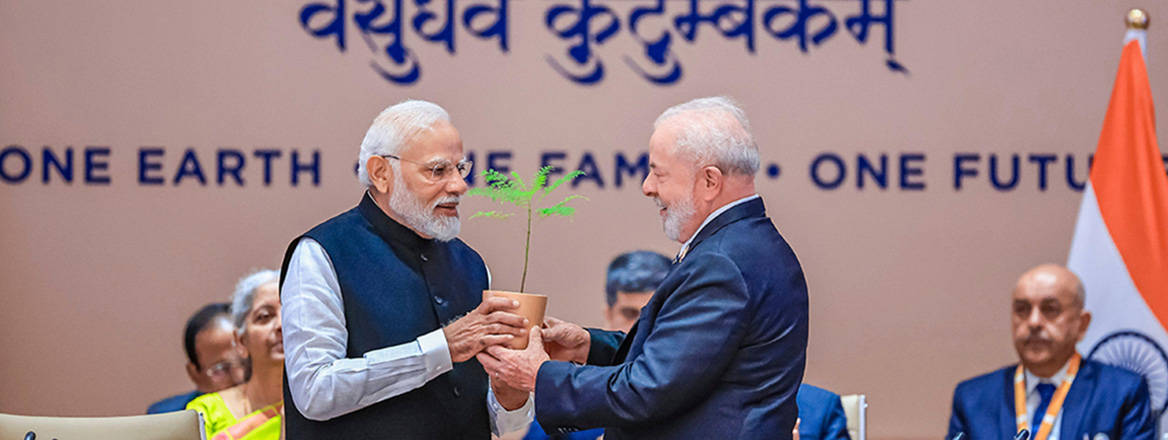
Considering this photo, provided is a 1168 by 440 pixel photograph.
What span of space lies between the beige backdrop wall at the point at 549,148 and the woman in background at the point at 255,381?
1.19 m

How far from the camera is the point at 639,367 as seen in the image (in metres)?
2.44

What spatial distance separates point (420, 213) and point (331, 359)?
371 millimetres

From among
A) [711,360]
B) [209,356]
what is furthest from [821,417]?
[209,356]

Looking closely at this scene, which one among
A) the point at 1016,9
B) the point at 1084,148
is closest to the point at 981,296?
the point at 1084,148

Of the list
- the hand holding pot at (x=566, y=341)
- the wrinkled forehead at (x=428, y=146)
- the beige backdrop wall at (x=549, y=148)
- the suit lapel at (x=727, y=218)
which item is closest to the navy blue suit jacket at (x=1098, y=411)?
the beige backdrop wall at (x=549, y=148)

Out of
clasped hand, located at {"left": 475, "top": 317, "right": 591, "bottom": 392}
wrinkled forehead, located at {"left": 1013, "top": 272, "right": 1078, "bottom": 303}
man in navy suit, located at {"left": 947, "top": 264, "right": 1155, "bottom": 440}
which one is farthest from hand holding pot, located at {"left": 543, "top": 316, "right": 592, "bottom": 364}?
wrinkled forehead, located at {"left": 1013, "top": 272, "right": 1078, "bottom": 303}

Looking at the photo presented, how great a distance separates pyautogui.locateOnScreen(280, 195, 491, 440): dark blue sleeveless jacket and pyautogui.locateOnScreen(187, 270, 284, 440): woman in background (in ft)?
3.86

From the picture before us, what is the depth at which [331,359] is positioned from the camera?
8.48 ft

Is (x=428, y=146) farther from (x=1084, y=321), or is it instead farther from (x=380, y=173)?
(x=1084, y=321)

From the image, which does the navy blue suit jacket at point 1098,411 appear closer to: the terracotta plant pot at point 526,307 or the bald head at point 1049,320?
the bald head at point 1049,320

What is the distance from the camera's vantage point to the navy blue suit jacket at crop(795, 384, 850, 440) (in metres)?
4.16

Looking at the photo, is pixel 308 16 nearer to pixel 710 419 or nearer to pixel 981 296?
pixel 981 296

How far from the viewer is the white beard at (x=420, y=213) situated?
9.04 feet

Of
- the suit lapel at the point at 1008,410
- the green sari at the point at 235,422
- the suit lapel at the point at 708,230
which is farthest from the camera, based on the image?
the suit lapel at the point at 1008,410
